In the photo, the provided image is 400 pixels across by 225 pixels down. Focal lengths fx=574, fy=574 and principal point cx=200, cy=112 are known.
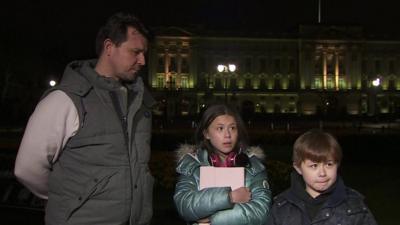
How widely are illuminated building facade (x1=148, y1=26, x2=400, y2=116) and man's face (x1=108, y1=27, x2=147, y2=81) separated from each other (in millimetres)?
82117

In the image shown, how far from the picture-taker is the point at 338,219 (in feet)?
10.8

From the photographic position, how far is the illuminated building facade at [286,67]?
289ft

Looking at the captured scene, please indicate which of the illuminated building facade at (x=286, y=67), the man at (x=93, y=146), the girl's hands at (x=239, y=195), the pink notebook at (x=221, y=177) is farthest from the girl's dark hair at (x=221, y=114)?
the illuminated building facade at (x=286, y=67)

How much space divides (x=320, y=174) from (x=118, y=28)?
1.43m

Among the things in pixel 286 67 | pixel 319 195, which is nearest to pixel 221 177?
pixel 319 195

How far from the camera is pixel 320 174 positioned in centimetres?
330

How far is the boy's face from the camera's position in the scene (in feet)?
10.9

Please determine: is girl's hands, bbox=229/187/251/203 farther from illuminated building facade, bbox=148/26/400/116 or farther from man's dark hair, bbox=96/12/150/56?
illuminated building facade, bbox=148/26/400/116

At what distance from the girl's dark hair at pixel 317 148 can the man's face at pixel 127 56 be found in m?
1.07

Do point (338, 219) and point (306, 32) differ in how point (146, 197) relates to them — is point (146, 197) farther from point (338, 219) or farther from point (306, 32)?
point (306, 32)

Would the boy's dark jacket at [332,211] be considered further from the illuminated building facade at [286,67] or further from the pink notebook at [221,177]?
the illuminated building facade at [286,67]

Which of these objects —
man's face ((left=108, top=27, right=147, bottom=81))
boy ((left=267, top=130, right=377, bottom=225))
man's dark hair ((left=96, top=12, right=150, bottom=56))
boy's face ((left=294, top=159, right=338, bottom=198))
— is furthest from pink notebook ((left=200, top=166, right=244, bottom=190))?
man's dark hair ((left=96, top=12, right=150, bottom=56))

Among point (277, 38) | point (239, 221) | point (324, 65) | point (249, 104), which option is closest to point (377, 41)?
point (324, 65)

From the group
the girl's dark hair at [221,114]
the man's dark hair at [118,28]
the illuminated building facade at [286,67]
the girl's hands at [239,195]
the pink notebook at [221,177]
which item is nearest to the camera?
the man's dark hair at [118,28]
